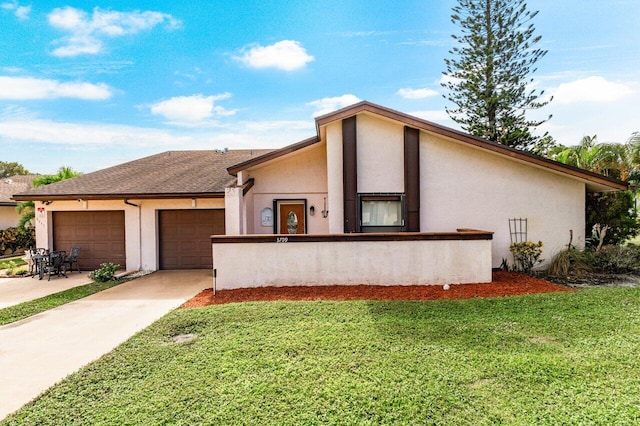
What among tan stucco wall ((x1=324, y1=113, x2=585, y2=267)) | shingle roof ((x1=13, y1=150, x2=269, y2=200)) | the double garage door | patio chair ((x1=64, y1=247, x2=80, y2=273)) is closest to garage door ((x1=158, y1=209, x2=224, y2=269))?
the double garage door

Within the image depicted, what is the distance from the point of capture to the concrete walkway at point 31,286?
28.8 ft

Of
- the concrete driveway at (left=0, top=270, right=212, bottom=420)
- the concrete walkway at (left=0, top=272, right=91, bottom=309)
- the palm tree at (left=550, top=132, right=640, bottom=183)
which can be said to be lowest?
the concrete walkway at (left=0, top=272, right=91, bottom=309)

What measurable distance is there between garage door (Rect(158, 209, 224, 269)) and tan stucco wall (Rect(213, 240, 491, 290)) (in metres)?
4.22

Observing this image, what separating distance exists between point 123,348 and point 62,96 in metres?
18.8

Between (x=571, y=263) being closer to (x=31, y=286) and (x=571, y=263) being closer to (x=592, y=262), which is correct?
(x=592, y=262)

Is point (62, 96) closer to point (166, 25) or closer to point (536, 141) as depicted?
point (166, 25)

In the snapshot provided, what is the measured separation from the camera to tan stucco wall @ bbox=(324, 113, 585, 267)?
1025cm

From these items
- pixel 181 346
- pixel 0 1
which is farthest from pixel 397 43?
pixel 181 346

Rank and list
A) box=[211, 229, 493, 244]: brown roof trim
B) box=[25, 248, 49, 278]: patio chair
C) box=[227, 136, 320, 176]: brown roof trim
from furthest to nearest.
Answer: box=[25, 248, 49, 278]: patio chair → box=[227, 136, 320, 176]: brown roof trim → box=[211, 229, 493, 244]: brown roof trim

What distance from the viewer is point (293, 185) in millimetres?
11859

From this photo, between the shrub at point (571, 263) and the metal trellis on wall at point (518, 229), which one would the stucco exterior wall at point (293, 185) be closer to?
the metal trellis on wall at point (518, 229)

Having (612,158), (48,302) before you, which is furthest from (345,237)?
(612,158)

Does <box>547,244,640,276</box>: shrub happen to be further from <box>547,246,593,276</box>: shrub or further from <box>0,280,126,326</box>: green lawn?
<box>0,280,126,326</box>: green lawn

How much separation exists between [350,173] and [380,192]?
109 cm
